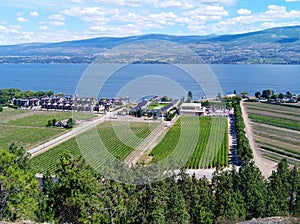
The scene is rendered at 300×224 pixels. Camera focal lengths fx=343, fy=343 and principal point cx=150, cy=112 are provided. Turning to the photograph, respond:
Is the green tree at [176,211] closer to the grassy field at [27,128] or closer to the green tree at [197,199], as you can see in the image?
the green tree at [197,199]

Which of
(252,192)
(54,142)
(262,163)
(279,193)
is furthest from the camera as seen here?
(54,142)

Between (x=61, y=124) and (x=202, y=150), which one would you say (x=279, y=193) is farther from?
(x=61, y=124)

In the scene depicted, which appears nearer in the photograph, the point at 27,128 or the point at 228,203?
the point at 228,203

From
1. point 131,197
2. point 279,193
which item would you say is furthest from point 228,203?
point 131,197

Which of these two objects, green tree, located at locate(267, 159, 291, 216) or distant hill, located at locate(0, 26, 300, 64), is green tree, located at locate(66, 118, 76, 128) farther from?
distant hill, located at locate(0, 26, 300, 64)

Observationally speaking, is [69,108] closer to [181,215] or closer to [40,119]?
[40,119]

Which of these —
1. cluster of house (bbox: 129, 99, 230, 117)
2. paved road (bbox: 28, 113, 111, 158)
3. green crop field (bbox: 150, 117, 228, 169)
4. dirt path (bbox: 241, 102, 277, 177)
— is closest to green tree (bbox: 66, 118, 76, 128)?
paved road (bbox: 28, 113, 111, 158)
